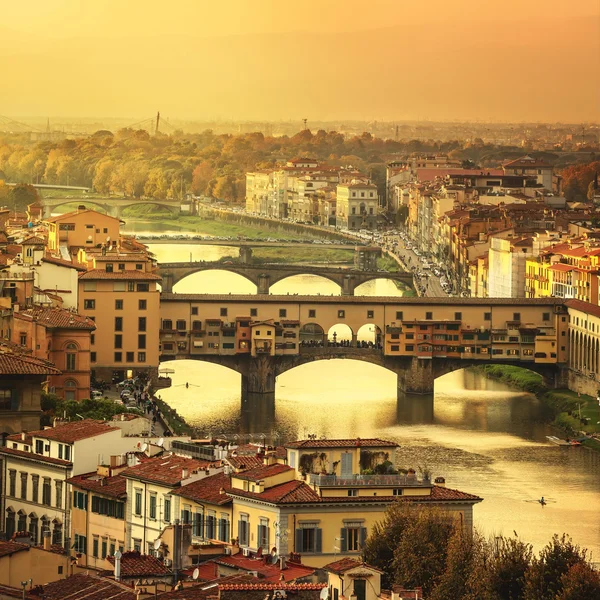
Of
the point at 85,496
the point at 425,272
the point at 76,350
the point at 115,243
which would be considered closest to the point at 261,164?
the point at 425,272

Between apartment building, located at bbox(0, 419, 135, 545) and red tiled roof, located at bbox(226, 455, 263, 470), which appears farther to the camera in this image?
apartment building, located at bbox(0, 419, 135, 545)

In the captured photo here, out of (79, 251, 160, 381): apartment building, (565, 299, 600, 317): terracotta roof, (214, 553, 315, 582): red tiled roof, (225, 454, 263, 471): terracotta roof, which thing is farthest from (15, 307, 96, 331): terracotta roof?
(214, 553, 315, 582): red tiled roof

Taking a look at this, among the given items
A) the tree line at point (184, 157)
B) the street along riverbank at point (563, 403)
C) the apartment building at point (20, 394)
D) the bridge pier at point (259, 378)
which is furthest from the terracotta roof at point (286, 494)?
the tree line at point (184, 157)

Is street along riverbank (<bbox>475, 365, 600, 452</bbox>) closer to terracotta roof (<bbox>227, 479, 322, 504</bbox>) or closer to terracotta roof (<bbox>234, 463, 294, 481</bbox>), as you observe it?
terracotta roof (<bbox>234, 463, 294, 481</bbox>)

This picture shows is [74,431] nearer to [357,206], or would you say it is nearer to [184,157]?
[357,206]

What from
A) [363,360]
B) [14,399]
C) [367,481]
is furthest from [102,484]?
[363,360]

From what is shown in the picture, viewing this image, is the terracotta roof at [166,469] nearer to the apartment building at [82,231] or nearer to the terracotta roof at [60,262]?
the terracotta roof at [60,262]

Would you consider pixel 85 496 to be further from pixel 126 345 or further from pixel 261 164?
pixel 261 164
